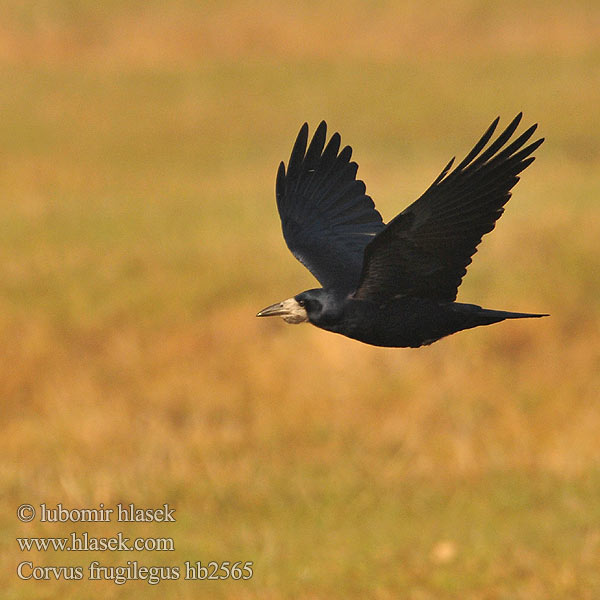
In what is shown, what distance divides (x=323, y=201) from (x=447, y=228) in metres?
1.35

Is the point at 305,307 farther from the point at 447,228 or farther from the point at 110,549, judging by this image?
the point at 110,549

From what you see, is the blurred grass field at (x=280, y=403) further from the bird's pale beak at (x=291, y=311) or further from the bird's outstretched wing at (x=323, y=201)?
the bird's pale beak at (x=291, y=311)

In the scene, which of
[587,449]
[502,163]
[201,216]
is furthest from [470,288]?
[502,163]

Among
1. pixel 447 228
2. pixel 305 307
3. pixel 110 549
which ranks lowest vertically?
pixel 110 549

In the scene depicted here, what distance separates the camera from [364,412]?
35.7 ft

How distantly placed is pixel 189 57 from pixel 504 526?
21.3 metres

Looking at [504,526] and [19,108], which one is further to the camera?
[19,108]

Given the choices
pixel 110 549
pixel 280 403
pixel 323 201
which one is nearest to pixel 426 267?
pixel 323 201

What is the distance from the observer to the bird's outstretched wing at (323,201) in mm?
5426

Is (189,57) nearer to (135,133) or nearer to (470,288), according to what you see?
(135,133)

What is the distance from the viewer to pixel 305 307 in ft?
14.5

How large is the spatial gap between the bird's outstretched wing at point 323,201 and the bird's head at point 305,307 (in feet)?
2.74

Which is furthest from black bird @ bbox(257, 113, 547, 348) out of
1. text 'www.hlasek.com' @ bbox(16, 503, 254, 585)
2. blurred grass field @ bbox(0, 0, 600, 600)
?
text 'www.hlasek.com' @ bbox(16, 503, 254, 585)

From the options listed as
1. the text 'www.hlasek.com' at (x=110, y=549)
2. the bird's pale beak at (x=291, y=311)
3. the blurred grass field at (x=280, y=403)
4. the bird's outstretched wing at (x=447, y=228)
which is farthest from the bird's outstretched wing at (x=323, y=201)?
the text 'www.hlasek.com' at (x=110, y=549)
